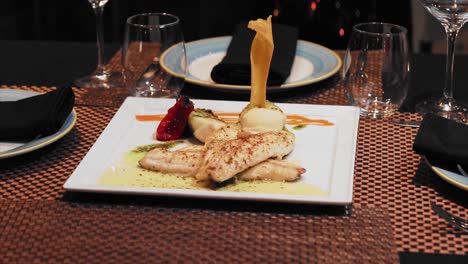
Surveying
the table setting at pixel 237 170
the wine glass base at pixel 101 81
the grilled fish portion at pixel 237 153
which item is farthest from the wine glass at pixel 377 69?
the wine glass base at pixel 101 81

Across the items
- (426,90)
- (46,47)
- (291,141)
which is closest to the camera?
(291,141)

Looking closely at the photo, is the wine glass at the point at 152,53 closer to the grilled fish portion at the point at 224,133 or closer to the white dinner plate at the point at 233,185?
the white dinner plate at the point at 233,185

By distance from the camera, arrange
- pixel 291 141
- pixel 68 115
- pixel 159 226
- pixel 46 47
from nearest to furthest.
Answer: pixel 159 226, pixel 291 141, pixel 68 115, pixel 46 47

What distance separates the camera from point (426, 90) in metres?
1.44

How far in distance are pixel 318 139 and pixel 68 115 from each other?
1.26ft

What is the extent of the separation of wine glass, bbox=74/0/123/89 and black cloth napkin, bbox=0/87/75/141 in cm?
25

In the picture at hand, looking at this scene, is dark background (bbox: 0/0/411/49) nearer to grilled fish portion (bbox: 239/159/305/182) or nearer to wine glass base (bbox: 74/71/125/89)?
wine glass base (bbox: 74/71/125/89)

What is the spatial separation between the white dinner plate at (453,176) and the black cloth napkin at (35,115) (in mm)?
537

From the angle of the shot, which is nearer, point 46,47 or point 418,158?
point 418,158

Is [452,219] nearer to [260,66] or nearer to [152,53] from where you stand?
[260,66]

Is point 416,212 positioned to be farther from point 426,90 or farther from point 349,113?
point 426,90

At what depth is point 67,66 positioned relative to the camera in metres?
1.56

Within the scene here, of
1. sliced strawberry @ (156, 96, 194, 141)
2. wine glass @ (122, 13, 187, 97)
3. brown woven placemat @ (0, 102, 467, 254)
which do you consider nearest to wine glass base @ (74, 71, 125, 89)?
wine glass @ (122, 13, 187, 97)

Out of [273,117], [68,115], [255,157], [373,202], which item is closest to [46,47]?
[68,115]
